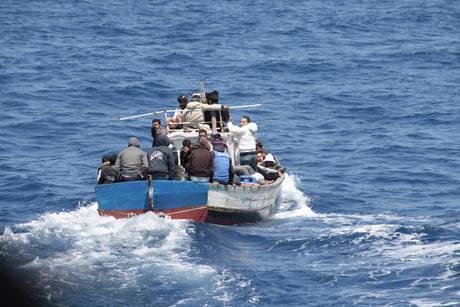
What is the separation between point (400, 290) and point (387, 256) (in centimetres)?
248

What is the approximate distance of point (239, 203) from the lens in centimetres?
2761

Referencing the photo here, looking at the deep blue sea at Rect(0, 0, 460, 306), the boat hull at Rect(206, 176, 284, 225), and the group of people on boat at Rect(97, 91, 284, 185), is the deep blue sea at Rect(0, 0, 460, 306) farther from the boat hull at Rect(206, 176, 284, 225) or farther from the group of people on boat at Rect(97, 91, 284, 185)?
the group of people on boat at Rect(97, 91, 284, 185)

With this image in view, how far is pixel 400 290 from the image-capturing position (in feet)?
73.0

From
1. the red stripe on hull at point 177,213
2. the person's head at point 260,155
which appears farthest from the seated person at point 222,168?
the person's head at point 260,155

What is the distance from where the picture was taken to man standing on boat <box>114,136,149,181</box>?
26594 mm

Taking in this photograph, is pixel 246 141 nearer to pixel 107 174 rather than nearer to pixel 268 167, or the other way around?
pixel 268 167

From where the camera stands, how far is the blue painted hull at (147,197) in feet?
85.1

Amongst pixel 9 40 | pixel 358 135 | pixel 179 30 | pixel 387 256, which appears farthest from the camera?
pixel 179 30

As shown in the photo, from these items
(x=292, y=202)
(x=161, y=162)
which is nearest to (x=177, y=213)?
(x=161, y=162)

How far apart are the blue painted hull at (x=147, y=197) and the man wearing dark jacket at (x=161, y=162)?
0.67 meters

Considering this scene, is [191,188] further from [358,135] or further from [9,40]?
[9,40]

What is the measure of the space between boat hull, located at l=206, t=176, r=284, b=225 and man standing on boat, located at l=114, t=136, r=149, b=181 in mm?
1779

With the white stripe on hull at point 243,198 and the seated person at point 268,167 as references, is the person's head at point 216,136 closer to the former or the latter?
the white stripe on hull at point 243,198

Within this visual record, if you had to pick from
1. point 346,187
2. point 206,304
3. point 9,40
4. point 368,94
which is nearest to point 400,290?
point 206,304
